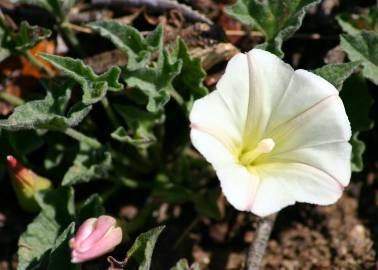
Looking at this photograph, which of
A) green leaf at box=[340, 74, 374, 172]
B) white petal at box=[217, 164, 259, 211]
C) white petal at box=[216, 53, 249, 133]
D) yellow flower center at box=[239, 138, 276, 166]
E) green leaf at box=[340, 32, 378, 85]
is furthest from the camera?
green leaf at box=[340, 74, 374, 172]

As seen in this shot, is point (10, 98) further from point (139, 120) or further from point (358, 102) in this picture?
point (358, 102)

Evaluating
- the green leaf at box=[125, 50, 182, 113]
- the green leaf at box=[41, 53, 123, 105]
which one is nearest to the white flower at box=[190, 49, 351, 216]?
the green leaf at box=[125, 50, 182, 113]

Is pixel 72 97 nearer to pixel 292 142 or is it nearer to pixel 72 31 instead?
pixel 72 31

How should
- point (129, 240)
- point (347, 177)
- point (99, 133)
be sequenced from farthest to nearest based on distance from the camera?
point (99, 133) < point (129, 240) < point (347, 177)

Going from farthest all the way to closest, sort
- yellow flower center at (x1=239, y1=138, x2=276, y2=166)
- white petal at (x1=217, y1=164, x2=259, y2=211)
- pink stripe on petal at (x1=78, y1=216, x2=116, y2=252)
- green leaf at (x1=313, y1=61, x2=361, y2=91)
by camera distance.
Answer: green leaf at (x1=313, y1=61, x2=361, y2=91) → yellow flower center at (x1=239, y1=138, x2=276, y2=166) → pink stripe on petal at (x1=78, y1=216, x2=116, y2=252) → white petal at (x1=217, y1=164, x2=259, y2=211)

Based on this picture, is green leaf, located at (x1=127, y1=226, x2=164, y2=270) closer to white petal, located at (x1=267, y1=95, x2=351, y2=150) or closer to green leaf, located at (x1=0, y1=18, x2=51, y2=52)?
white petal, located at (x1=267, y1=95, x2=351, y2=150)

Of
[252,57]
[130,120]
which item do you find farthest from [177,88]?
[252,57]

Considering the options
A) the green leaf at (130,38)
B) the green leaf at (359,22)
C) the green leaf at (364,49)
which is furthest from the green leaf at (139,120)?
the green leaf at (359,22)
